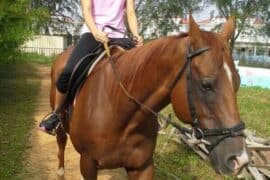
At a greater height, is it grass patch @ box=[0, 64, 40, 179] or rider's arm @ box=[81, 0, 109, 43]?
rider's arm @ box=[81, 0, 109, 43]

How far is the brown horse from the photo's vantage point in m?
2.61

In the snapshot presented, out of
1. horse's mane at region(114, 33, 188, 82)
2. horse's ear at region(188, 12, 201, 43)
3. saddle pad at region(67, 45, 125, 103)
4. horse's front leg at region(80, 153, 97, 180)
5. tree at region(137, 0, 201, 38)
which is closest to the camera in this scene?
horse's ear at region(188, 12, 201, 43)

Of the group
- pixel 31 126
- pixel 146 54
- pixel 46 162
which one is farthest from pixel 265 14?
pixel 146 54

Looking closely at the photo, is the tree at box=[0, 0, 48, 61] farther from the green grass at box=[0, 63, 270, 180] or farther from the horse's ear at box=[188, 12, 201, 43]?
the horse's ear at box=[188, 12, 201, 43]

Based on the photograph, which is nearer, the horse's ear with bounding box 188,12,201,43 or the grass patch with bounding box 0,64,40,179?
the horse's ear with bounding box 188,12,201,43

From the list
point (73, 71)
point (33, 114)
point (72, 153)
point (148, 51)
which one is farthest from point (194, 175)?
point (33, 114)

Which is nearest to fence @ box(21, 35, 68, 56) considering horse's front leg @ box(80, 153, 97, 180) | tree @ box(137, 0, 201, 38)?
tree @ box(137, 0, 201, 38)

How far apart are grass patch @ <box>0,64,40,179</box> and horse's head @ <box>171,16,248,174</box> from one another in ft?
13.9

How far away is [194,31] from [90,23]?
5.38 ft

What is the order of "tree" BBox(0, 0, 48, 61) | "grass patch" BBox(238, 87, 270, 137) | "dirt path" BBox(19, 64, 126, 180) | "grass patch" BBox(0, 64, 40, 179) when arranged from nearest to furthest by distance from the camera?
"dirt path" BBox(19, 64, 126, 180) → "grass patch" BBox(0, 64, 40, 179) → "grass patch" BBox(238, 87, 270, 137) → "tree" BBox(0, 0, 48, 61)

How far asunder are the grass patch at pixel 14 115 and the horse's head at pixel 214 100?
4245 millimetres

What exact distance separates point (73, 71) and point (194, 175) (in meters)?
3.26

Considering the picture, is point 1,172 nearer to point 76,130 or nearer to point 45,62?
point 76,130

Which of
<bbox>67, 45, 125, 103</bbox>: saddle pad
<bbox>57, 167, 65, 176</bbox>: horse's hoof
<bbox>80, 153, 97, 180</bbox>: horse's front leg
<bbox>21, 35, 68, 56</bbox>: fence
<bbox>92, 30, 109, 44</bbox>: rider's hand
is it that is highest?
<bbox>92, 30, 109, 44</bbox>: rider's hand
